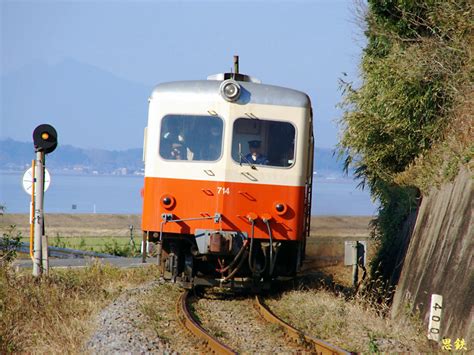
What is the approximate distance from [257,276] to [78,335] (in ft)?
14.7

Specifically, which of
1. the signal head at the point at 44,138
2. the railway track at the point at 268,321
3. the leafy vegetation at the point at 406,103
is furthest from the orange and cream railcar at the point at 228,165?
the leafy vegetation at the point at 406,103

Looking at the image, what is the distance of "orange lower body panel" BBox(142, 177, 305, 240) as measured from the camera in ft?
45.8

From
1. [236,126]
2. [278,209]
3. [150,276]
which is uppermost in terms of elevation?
[236,126]

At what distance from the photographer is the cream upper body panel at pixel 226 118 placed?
553 inches

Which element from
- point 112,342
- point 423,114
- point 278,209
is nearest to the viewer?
point 112,342

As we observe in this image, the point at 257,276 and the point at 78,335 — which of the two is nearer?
the point at 78,335

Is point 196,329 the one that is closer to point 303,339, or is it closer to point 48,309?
point 303,339

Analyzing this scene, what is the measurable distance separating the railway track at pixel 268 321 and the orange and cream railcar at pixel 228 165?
1334 millimetres

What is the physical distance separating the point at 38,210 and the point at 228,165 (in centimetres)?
343

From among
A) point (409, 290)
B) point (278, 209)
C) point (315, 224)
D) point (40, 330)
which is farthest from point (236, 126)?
point (315, 224)

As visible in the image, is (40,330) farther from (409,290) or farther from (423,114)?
(423,114)

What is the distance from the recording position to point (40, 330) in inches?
447

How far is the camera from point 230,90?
14.0 meters

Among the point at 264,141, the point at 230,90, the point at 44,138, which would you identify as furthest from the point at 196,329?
the point at 44,138
